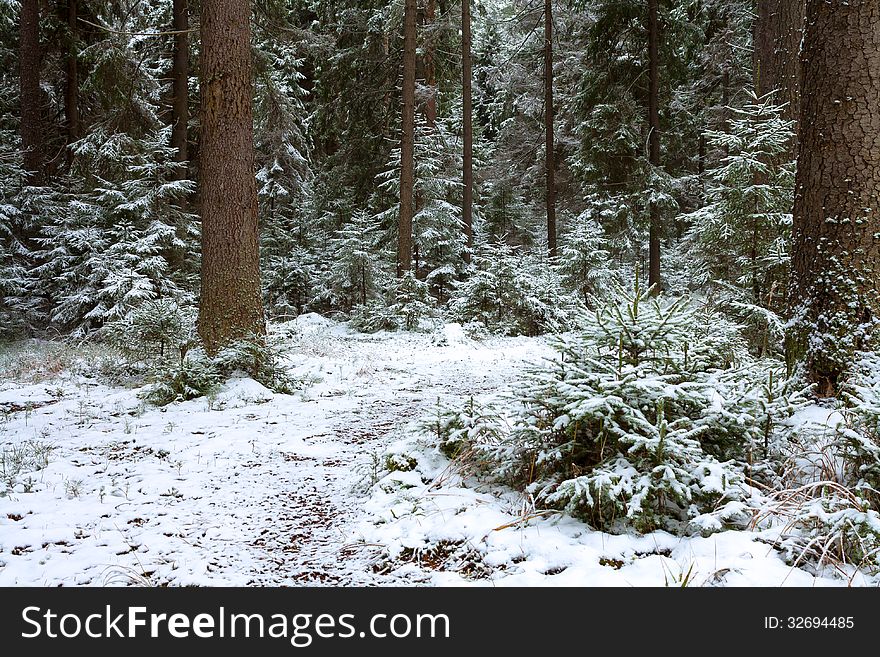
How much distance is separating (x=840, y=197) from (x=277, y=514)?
439cm

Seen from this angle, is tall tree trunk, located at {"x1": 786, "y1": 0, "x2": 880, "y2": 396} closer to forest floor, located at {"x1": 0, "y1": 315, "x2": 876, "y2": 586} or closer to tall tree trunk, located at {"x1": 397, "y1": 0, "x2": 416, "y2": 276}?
forest floor, located at {"x1": 0, "y1": 315, "x2": 876, "y2": 586}

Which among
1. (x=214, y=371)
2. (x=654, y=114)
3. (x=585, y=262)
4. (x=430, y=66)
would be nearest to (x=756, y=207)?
(x=214, y=371)

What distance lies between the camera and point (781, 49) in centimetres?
723

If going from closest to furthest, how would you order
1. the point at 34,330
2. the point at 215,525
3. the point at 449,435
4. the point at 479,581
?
the point at 479,581 → the point at 215,525 → the point at 449,435 → the point at 34,330

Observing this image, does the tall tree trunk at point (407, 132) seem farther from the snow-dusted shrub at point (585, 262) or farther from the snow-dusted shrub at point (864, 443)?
the snow-dusted shrub at point (864, 443)

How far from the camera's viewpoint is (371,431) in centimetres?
545

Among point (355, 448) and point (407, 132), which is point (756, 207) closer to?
Answer: point (355, 448)

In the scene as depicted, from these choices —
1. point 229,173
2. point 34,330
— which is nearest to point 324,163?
point 34,330

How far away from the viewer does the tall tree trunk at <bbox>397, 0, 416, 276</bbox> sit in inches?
571

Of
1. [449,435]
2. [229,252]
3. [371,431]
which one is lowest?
[371,431]

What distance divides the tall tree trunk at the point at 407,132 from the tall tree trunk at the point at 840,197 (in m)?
11.3

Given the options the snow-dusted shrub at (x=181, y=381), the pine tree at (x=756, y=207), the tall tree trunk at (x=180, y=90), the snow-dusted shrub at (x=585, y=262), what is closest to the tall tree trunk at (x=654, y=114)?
the snow-dusted shrub at (x=585, y=262)
